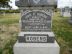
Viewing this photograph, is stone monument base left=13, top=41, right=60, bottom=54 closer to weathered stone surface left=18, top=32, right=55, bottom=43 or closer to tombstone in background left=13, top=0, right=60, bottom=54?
tombstone in background left=13, top=0, right=60, bottom=54

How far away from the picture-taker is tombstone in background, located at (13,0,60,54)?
481cm

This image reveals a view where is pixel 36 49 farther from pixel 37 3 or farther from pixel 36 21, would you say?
pixel 37 3

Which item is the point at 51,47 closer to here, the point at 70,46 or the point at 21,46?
the point at 21,46

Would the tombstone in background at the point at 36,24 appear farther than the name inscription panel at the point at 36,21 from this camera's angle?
No

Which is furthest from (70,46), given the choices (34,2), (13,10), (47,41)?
(13,10)

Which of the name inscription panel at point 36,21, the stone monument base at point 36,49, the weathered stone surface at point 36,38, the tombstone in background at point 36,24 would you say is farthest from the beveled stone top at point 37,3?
the stone monument base at point 36,49

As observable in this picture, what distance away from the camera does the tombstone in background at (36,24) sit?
481 centimetres

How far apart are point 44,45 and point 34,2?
1.34m

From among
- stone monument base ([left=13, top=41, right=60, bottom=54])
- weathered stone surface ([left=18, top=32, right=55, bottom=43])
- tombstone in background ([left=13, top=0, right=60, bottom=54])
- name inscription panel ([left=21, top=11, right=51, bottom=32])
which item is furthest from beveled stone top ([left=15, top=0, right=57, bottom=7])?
stone monument base ([left=13, top=41, right=60, bottom=54])

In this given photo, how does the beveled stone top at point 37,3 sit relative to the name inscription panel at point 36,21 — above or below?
above

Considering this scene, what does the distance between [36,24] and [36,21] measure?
9 centimetres

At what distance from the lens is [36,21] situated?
4980 mm

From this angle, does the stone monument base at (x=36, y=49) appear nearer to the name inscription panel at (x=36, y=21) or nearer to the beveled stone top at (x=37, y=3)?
the name inscription panel at (x=36, y=21)

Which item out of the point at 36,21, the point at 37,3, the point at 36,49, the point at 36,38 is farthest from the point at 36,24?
the point at 36,49
